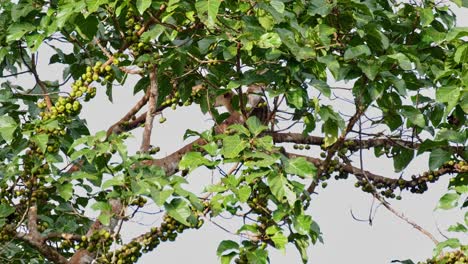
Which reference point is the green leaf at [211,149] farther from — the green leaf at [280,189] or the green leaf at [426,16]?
the green leaf at [426,16]

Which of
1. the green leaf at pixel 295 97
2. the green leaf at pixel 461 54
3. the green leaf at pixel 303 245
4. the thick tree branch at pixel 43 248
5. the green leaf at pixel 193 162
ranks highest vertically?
the green leaf at pixel 461 54

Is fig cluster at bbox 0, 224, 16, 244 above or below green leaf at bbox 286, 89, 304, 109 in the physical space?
below

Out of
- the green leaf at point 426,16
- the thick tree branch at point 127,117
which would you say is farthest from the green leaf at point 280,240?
the thick tree branch at point 127,117

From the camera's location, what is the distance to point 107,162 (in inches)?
179

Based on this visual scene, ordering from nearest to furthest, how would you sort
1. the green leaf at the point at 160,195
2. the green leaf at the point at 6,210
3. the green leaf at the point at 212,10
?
1. the green leaf at the point at 160,195
2. the green leaf at the point at 212,10
3. the green leaf at the point at 6,210

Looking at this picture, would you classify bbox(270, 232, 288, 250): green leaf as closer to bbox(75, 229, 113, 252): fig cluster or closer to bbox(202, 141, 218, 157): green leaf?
bbox(202, 141, 218, 157): green leaf

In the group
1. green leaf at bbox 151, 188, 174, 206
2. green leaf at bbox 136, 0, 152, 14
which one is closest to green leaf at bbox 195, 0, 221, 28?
green leaf at bbox 136, 0, 152, 14

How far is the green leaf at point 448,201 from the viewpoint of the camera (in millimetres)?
4934

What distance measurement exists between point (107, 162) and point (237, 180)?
613mm

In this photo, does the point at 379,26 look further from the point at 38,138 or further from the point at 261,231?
the point at 38,138

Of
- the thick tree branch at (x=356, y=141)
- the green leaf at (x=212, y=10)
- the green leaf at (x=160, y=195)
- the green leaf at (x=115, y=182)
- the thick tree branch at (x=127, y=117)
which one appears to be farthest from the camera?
the thick tree branch at (x=127, y=117)

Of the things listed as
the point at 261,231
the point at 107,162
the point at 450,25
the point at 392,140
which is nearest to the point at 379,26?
the point at 450,25

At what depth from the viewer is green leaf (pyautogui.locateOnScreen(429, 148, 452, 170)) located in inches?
203

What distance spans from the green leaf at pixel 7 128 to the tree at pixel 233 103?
13 mm
